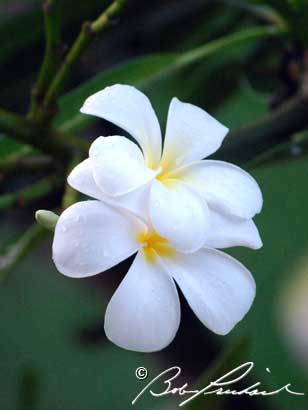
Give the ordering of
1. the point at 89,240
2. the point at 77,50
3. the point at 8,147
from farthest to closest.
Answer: the point at 8,147, the point at 77,50, the point at 89,240

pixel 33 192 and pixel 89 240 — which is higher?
pixel 89 240

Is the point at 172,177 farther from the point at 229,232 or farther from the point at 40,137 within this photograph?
the point at 40,137

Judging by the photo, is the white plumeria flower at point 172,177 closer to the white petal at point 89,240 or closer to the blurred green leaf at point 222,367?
the white petal at point 89,240

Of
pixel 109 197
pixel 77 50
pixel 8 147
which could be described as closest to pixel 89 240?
pixel 109 197

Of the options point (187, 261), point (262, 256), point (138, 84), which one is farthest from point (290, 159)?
point (262, 256)

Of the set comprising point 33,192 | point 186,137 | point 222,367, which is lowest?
point 222,367

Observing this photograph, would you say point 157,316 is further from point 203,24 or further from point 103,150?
point 203,24

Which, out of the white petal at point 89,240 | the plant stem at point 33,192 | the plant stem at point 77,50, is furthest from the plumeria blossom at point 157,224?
the plant stem at point 33,192

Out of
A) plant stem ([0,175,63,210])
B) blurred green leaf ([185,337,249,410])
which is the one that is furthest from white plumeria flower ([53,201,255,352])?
plant stem ([0,175,63,210])
